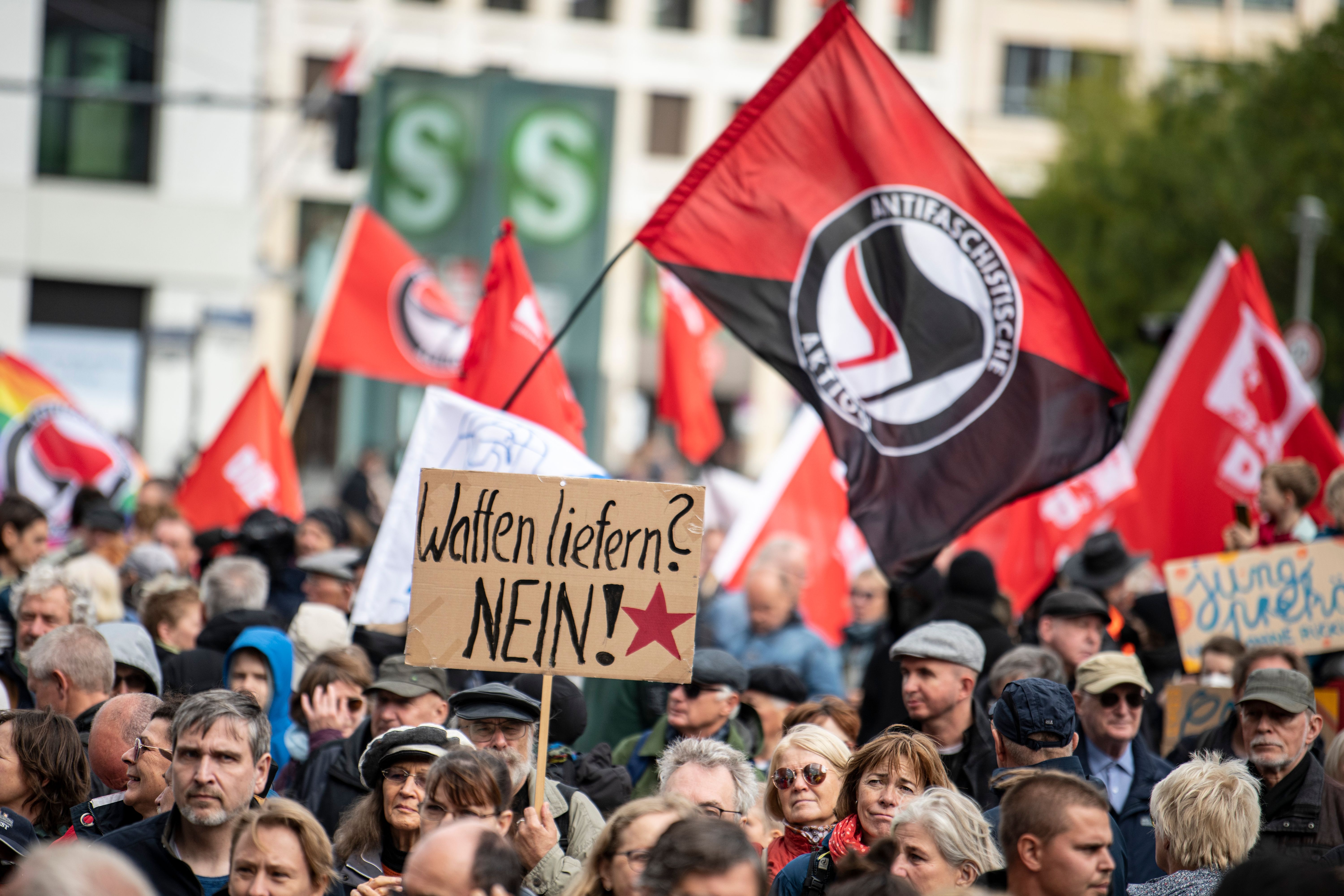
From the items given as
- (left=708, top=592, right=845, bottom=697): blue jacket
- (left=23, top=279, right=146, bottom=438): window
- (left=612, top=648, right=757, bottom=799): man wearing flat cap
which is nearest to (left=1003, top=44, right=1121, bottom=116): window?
(left=23, top=279, right=146, bottom=438): window

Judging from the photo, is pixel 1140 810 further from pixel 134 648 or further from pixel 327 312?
pixel 327 312

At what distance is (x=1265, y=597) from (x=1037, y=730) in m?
3.04

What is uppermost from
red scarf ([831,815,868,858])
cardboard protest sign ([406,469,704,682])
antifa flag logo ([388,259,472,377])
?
antifa flag logo ([388,259,472,377])

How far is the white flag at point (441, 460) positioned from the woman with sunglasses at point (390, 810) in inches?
65.2

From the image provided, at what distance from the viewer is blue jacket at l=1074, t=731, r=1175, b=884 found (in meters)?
5.54

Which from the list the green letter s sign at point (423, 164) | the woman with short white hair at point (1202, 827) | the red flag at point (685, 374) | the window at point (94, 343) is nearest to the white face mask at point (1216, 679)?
the woman with short white hair at point (1202, 827)

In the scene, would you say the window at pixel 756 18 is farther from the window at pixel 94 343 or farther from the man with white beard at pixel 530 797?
the man with white beard at pixel 530 797

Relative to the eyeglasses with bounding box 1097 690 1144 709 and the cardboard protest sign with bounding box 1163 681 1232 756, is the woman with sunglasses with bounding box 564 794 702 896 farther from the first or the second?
the cardboard protest sign with bounding box 1163 681 1232 756

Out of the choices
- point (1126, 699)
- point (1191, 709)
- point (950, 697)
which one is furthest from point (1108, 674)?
point (1191, 709)

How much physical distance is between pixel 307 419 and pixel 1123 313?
74.2 feet

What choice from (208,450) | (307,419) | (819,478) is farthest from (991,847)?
(307,419)

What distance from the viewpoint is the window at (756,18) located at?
44.2 metres

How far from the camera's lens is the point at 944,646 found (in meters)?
5.82

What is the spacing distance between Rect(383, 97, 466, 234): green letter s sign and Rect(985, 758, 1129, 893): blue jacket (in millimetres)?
12946
